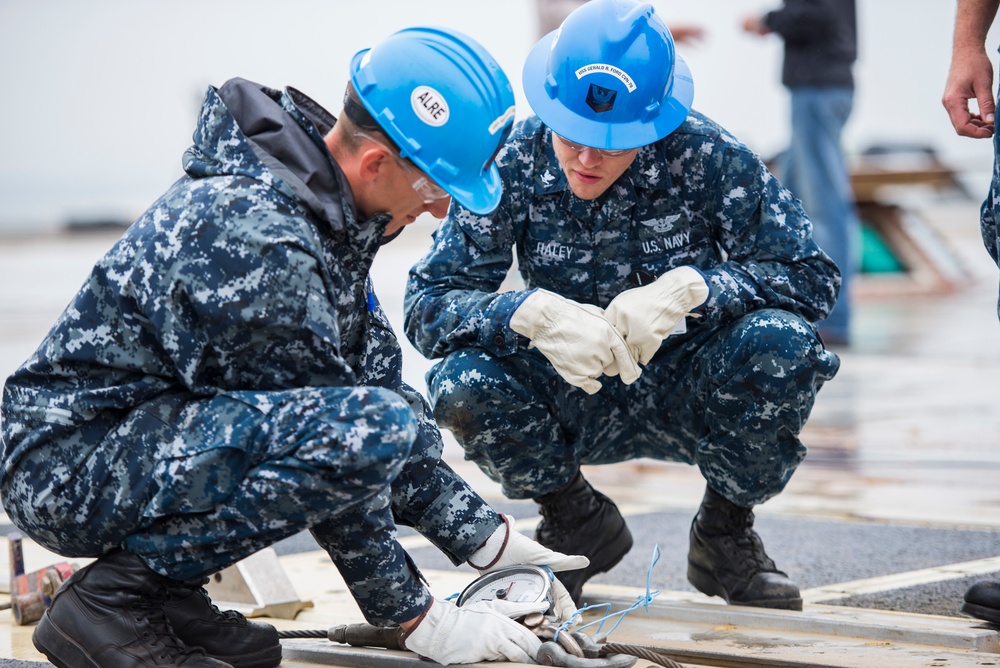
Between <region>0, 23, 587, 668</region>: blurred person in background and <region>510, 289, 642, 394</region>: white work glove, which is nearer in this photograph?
<region>0, 23, 587, 668</region>: blurred person in background

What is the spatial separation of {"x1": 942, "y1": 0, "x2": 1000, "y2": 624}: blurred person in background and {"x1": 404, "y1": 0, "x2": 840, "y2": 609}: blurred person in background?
1.13 ft

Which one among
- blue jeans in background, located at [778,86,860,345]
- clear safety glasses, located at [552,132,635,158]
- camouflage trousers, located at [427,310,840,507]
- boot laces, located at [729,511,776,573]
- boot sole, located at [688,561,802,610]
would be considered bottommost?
boot sole, located at [688,561,802,610]

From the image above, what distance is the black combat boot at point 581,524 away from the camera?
2691 mm

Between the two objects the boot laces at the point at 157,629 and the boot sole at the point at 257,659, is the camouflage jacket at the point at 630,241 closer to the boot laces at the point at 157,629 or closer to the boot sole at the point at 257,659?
the boot sole at the point at 257,659

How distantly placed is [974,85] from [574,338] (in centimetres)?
96

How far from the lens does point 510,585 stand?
7.08 feet

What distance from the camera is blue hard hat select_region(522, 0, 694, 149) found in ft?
8.12

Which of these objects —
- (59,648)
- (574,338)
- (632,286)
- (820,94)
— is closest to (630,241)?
(632,286)

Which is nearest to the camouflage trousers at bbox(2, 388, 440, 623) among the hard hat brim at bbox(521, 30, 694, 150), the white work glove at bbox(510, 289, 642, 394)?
the white work glove at bbox(510, 289, 642, 394)

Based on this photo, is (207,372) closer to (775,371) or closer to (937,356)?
(775,371)

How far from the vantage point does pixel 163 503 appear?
183 cm

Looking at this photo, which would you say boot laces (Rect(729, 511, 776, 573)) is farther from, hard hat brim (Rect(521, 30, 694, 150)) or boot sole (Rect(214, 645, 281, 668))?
boot sole (Rect(214, 645, 281, 668))

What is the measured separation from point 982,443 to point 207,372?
3447 mm

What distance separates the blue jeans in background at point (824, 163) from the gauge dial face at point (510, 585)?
4.30 metres
